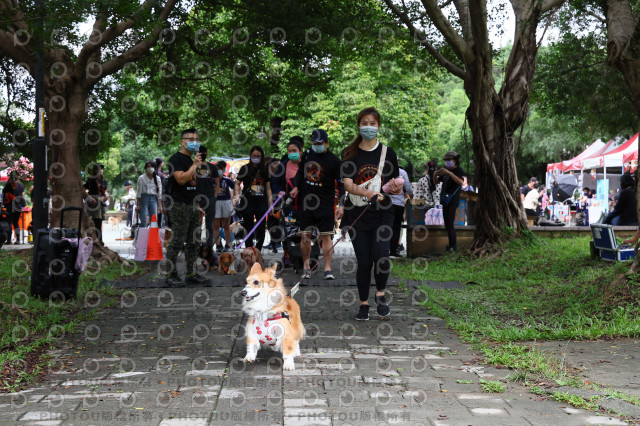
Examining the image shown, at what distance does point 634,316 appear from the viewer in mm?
6703

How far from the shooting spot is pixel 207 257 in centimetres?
1193

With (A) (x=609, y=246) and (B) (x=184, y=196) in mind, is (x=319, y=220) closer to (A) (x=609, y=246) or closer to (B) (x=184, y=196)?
(B) (x=184, y=196)

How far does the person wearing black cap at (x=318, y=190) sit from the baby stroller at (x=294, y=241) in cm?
31

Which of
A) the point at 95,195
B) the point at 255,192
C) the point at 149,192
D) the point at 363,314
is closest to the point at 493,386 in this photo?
the point at 363,314

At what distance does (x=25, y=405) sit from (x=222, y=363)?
5.05ft

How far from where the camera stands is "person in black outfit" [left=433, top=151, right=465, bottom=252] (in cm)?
1370

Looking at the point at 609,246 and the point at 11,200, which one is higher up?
the point at 11,200

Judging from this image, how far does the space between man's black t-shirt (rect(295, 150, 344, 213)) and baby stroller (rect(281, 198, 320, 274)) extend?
23.1 inches

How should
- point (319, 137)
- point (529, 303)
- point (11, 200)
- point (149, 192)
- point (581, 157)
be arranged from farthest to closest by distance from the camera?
point (581, 157) < point (11, 200) < point (149, 192) < point (319, 137) < point (529, 303)

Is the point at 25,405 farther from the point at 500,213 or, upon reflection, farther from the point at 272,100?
the point at 272,100

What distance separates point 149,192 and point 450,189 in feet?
23.9

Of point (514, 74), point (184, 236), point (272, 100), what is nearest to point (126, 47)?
point (272, 100)

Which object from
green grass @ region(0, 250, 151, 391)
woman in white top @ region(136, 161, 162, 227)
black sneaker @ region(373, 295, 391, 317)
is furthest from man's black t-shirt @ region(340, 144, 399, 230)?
woman in white top @ region(136, 161, 162, 227)

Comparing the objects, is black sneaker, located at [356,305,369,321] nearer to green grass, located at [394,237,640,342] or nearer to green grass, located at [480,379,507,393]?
green grass, located at [394,237,640,342]
